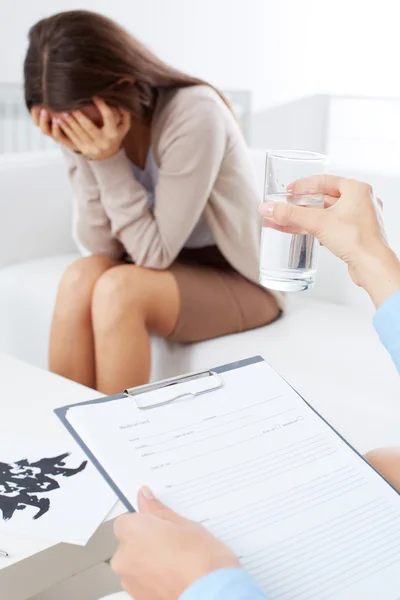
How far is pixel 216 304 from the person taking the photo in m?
1.63

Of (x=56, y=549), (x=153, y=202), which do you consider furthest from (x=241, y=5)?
(x=56, y=549)

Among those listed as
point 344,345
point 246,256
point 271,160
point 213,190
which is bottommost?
point 344,345

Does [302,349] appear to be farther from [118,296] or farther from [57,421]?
[57,421]

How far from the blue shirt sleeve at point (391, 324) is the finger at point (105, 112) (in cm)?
100

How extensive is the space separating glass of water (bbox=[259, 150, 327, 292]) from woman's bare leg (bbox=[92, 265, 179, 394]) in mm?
537

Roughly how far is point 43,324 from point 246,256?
54cm

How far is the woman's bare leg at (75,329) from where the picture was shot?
Answer: 1616 millimetres

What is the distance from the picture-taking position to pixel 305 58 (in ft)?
17.1

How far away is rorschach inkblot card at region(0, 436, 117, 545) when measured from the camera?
0.83 metres

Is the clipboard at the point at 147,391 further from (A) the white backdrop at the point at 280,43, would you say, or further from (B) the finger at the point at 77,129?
(A) the white backdrop at the point at 280,43

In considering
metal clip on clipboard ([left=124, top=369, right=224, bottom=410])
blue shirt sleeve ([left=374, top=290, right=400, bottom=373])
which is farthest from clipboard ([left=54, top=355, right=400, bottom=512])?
blue shirt sleeve ([left=374, top=290, right=400, bottom=373])

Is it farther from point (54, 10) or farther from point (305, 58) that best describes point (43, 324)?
point (305, 58)

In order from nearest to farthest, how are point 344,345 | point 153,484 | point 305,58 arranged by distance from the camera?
point 153,484 → point 344,345 → point 305,58

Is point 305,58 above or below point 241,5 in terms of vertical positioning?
below
